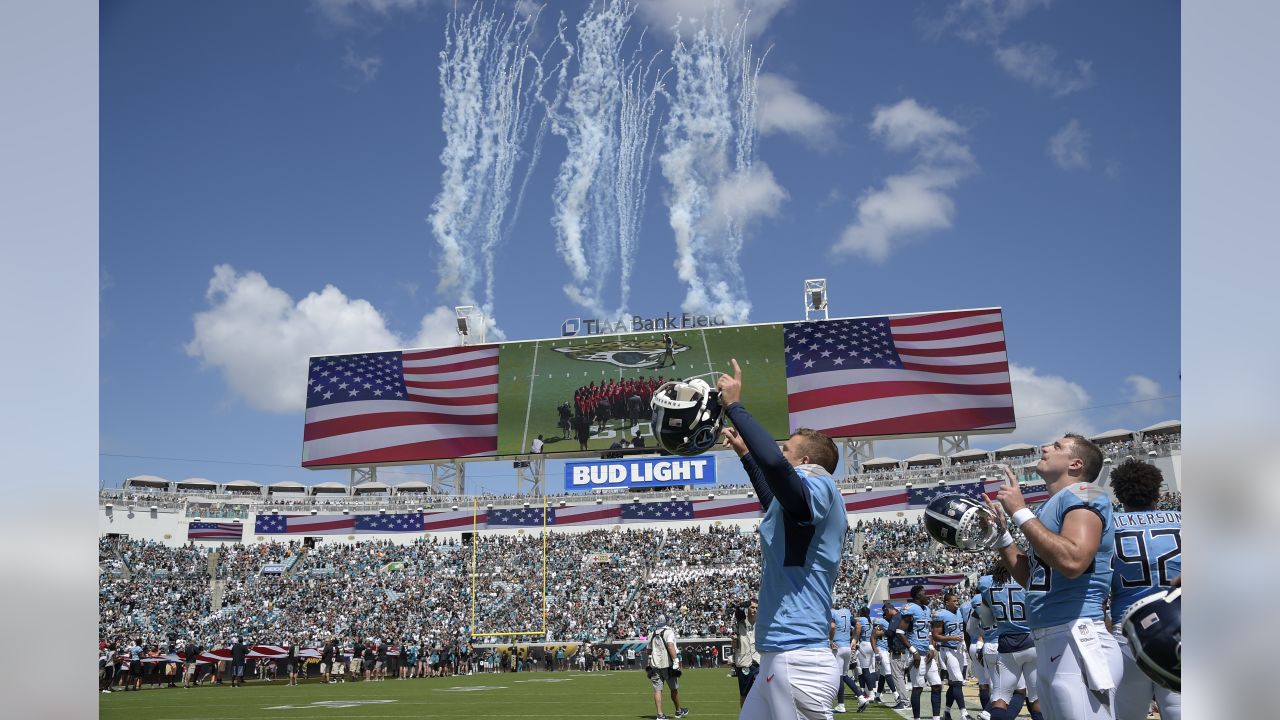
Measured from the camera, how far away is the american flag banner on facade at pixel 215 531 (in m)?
48.6

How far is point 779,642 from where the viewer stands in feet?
12.3

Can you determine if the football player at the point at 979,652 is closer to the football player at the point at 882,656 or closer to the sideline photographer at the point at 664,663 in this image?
the football player at the point at 882,656

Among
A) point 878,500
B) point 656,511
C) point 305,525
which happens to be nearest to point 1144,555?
point 878,500

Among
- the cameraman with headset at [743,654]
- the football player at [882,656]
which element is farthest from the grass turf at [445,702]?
the football player at [882,656]

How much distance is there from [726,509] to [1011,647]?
35220mm

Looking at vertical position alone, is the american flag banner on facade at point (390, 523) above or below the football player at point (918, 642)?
above

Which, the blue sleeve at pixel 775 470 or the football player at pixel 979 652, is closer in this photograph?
the blue sleeve at pixel 775 470

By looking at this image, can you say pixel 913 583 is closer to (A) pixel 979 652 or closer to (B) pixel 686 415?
(A) pixel 979 652

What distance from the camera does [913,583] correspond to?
2295 cm

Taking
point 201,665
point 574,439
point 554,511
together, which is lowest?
point 201,665

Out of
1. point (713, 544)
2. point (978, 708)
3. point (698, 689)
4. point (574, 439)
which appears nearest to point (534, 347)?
point (574, 439)

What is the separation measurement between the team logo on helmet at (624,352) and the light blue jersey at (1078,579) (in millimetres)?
37348
